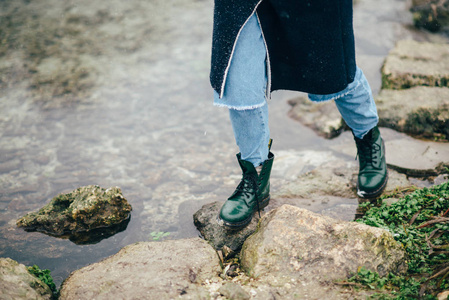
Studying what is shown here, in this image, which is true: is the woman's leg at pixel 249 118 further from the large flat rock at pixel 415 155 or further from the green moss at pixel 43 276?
the large flat rock at pixel 415 155

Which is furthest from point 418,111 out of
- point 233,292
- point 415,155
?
point 233,292

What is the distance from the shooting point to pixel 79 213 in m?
2.72

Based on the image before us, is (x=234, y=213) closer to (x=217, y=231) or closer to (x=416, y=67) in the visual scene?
(x=217, y=231)

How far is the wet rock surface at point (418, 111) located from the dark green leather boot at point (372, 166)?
1055mm

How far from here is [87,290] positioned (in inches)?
76.2

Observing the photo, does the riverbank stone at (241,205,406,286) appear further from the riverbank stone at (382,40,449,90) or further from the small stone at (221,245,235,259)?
the riverbank stone at (382,40,449,90)

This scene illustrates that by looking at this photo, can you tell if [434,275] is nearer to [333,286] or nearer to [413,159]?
[333,286]

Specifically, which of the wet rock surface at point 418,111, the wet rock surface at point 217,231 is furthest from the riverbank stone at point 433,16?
the wet rock surface at point 217,231

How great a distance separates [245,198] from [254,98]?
2.14 ft

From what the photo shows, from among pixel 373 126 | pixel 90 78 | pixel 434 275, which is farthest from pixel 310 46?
pixel 90 78

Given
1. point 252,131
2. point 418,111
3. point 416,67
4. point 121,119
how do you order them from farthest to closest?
point 416,67 < point 121,119 < point 418,111 < point 252,131

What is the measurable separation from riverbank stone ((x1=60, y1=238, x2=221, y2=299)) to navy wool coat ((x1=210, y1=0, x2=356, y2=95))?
2.94 feet

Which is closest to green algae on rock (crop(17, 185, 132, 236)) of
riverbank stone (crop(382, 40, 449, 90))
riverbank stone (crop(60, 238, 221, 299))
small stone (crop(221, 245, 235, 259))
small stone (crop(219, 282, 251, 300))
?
riverbank stone (crop(60, 238, 221, 299))

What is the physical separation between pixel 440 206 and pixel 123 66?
389 centimetres
